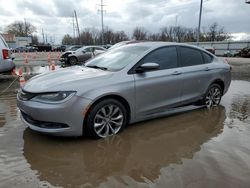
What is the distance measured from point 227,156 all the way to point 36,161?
2.71m

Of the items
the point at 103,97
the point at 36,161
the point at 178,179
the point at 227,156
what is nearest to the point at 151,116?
the point at 103,97

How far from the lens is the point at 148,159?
368 cm

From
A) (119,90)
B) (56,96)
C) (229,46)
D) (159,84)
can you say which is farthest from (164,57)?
(229,46)

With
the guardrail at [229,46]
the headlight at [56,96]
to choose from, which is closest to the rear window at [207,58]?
the headlight at [56,96]

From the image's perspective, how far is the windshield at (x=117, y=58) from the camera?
481 cm

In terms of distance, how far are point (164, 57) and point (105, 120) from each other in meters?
1.83

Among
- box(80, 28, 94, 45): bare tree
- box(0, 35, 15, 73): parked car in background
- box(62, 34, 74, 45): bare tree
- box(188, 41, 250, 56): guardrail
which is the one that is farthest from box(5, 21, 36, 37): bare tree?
box(0, 35, 15, 73): parked car in background

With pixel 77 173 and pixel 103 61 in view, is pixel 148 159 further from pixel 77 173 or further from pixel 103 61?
pixel 103 61

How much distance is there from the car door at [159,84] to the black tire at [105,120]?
1.27 feet

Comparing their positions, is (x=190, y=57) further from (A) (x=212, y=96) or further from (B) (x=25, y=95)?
(B) (x=25, y=95)

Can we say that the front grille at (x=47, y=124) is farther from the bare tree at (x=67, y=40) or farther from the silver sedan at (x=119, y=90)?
the bare tree at (x=67, y=40)

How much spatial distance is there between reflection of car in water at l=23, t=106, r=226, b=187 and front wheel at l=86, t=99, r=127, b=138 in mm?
138

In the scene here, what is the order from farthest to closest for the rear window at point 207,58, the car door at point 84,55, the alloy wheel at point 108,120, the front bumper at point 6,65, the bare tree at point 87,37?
the bare tree at point 87,37 < the car door at point 84,55 < the front bumper at point 6,65 < the rear window at point 207,58 < the alloy wheel at point 108,120

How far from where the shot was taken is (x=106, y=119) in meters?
4.29
